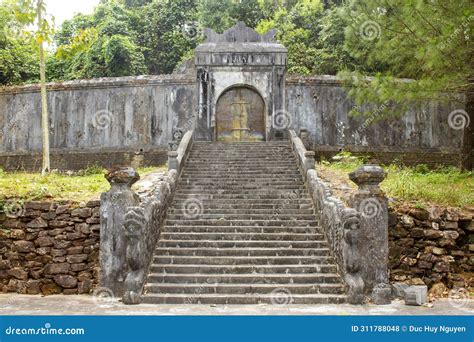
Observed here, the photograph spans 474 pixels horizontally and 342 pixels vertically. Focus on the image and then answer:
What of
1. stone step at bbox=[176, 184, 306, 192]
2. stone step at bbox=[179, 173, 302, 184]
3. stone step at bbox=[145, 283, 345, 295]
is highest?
stone step at bbox=[179, 173, 302, 184]

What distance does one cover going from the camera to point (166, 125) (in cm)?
1738

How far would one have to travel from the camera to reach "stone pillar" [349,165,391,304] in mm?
7723

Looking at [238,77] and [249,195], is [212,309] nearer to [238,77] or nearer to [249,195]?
[249,195]

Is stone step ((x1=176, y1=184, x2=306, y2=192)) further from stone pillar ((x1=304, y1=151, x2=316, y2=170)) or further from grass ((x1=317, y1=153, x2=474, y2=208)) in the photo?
grass ((x1=317, y1=153, x2=474, y2=208))

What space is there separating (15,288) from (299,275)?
16.3ft

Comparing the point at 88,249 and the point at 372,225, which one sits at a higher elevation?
the point at 372,225

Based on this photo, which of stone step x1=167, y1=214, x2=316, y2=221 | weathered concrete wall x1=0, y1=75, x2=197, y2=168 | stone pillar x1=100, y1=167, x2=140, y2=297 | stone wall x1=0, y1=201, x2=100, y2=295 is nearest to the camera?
stone pillar x1=100, y1=167, x2=140, y2=297

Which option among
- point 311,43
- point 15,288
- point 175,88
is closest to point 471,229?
point 15,288
